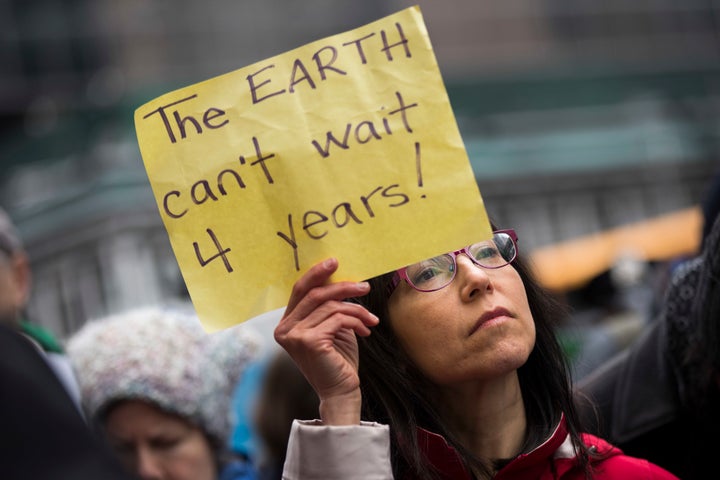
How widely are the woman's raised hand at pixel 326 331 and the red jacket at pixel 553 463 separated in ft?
0.64

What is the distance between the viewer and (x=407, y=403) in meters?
2.31

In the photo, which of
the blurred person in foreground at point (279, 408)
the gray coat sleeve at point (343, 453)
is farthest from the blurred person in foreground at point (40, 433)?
the blurred person in foreground at point (279, 408)

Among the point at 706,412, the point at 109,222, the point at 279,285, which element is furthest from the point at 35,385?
the point at 109,222

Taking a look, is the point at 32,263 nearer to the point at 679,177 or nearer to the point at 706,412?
the point at 679,177

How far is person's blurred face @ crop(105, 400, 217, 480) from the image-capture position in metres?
3.46

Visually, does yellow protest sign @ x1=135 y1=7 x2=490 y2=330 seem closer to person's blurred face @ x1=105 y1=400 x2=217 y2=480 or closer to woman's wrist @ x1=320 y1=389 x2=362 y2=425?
woman's wrist @ x1=320 y1=389 x2=362 y2=425

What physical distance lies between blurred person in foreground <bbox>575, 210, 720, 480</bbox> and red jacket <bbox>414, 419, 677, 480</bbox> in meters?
0.41

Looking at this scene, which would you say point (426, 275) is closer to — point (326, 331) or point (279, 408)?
point (326, 331)

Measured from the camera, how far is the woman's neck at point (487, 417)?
2320 mm

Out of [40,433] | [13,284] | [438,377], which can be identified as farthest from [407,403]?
[13,284]

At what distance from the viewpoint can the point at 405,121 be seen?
2.12 meters

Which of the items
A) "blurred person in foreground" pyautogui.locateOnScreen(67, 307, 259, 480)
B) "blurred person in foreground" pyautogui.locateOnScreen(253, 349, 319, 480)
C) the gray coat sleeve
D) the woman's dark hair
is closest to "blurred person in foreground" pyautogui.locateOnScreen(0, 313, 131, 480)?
the gray coat sleeve

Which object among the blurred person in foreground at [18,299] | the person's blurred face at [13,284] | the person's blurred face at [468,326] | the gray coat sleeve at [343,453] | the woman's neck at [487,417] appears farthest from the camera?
the person's blurred face at [13,284]

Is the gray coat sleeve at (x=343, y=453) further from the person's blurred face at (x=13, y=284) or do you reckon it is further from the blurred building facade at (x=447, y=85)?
the blurred building facade at (x=447, y=85)
